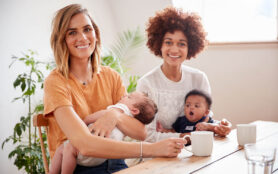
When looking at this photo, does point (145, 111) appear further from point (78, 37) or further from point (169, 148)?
point (78, 37)

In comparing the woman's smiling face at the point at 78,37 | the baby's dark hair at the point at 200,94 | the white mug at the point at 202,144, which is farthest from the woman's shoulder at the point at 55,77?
the baby's dark hair at the point at 200,94

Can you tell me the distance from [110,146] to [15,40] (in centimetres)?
195

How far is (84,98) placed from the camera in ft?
5.70

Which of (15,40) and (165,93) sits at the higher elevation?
(15,40)

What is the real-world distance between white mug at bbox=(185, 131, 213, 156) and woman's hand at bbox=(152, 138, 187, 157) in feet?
0.18

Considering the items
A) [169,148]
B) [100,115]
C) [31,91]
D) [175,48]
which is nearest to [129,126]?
[100,115]

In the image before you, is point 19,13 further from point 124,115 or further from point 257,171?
point 257,171

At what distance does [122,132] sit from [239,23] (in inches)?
110

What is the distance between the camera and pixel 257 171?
0.98 meters

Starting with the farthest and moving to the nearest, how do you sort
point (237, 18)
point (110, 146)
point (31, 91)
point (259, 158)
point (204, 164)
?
point (237, 18) < point (31, 91) < point (110, 146) < point (204, 164) < point (259, 158)

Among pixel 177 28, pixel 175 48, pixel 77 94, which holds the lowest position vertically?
pixel 77 94

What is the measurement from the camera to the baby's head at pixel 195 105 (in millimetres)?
2045

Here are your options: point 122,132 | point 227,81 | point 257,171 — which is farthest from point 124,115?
point 227,81

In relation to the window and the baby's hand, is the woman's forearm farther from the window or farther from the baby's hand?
the window
